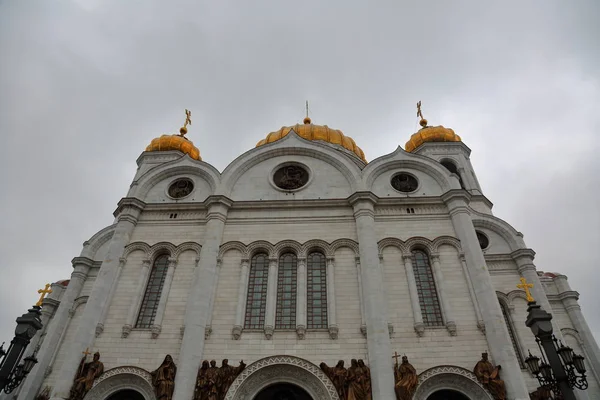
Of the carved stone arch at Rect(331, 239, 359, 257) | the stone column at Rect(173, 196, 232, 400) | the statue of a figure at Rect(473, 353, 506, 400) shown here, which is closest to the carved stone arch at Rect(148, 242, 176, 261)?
the stone column at Rect(173, 196, 232, 400)

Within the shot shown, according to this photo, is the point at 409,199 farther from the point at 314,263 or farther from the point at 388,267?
the point at 314,263

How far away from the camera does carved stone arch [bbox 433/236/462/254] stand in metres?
16.8

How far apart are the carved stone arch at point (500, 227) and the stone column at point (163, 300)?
664 inches

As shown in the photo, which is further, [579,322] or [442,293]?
[579,322]

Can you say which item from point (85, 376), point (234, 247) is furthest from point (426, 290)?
point (85, 376)

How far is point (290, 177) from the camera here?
20.0m

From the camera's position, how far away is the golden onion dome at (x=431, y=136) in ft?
93.6

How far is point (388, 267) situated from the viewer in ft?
53.8

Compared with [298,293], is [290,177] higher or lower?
higher

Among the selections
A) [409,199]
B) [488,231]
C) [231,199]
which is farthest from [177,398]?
[488,231]

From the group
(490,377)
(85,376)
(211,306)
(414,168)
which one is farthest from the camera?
(414,168)

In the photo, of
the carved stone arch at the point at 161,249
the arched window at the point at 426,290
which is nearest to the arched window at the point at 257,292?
the carved stone arch at the point at 161,249

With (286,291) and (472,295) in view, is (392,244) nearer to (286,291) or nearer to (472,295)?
(472,295)

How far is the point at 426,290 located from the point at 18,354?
14400 mm
